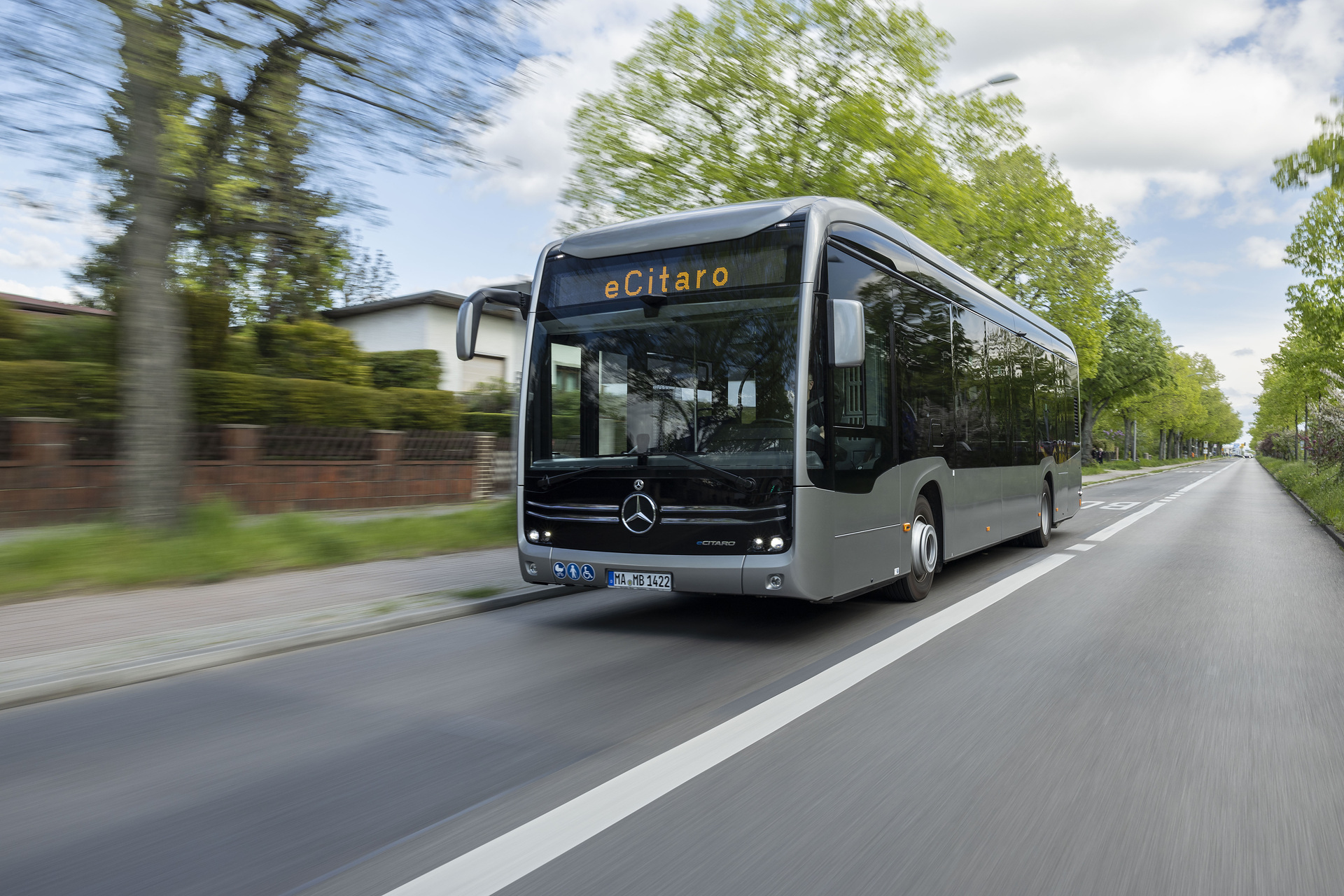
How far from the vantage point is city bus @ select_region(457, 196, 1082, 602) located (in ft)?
21.0

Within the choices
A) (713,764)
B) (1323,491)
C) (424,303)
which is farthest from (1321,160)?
(424,303)

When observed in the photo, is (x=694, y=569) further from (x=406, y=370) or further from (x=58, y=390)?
(x=406, y=370)

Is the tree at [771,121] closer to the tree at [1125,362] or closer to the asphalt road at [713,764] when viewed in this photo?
the asphalt road at [713,764]

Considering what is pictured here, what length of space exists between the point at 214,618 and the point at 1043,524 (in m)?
10.6

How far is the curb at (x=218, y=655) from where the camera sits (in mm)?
5328

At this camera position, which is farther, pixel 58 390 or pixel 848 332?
pixel 58 390

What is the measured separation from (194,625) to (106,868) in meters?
4.29

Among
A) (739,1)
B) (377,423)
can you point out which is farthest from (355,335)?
(739,1)

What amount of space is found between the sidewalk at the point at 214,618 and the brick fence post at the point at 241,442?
488 centimetres

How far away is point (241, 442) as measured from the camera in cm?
1400

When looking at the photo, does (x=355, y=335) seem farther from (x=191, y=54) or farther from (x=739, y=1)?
(x=191, y=54)

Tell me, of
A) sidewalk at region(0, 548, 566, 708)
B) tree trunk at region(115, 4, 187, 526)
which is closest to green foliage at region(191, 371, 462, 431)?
tree trunk at region(115, 4, 187, 526)

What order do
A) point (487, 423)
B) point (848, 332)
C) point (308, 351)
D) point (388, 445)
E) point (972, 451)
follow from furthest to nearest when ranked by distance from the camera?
point (487, 423) < point (308, 351) < point (388, 445) < point (972, 451) < point (848, 332)

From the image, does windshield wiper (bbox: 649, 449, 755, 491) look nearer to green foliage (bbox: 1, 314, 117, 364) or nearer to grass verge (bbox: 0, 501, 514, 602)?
grass verge (bbox: 0, 501, 514, 602)
